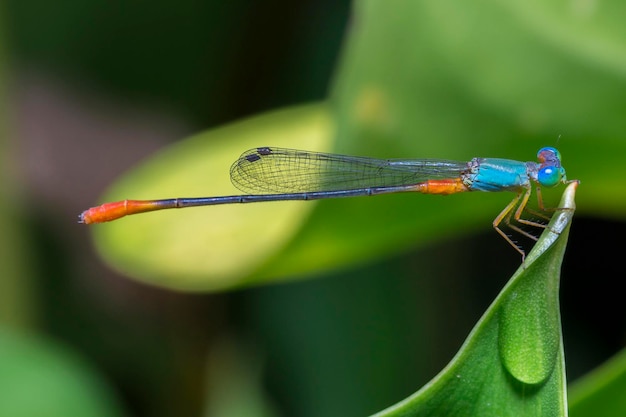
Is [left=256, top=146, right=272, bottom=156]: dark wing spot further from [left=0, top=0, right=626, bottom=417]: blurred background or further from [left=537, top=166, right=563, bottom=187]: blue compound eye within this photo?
[left=537, top=166, right=563, bottom=187]: blue compound eye

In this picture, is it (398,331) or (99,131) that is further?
(99,131)

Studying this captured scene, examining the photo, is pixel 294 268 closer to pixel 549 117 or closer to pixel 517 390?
pixel 549 117

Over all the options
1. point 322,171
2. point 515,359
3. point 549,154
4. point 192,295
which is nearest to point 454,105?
point 549,154

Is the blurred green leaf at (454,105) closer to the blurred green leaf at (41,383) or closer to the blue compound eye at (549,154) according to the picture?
the blue compound eye at (549,154)

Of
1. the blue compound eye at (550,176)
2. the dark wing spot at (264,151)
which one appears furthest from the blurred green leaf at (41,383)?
the blue compound eye at (550,176)

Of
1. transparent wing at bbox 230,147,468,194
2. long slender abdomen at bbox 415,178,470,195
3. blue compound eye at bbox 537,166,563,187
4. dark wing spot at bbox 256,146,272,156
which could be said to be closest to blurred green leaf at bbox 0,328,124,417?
transparent wing at bbox 230,147,468,194

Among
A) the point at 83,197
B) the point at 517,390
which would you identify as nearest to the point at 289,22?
the point at 83,197

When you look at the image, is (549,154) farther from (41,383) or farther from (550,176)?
(41,383)
